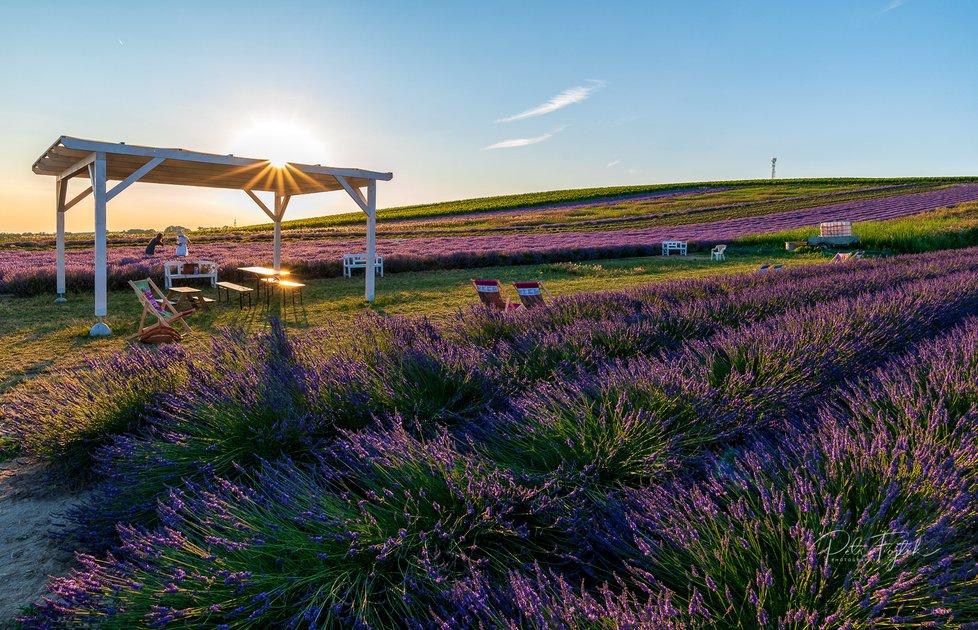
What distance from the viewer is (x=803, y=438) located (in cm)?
207

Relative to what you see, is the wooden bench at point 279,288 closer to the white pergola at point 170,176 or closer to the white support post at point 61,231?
the white pergola at point 170,176

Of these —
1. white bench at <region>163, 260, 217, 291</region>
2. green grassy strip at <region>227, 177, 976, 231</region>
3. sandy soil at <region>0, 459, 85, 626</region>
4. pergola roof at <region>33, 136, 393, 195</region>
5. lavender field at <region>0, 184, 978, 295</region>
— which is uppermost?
green grassy strip at <region>227, 177, 976, 231</region>

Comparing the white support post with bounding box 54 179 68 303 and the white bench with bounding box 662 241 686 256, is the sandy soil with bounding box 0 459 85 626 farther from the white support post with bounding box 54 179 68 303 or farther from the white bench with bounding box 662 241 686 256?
the white bench with bounding box 662 241 686 256

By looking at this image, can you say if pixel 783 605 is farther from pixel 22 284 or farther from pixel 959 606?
pixel 22 284

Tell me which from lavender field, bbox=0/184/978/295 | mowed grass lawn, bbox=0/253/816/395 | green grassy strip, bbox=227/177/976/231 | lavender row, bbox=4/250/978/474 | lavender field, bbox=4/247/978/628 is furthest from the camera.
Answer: green grassy strip, bbox=227/177/976/231

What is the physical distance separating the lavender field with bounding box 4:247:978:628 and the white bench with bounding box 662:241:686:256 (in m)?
15.5

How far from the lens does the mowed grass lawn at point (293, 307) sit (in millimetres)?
6043

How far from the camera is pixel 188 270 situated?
11.2 meters

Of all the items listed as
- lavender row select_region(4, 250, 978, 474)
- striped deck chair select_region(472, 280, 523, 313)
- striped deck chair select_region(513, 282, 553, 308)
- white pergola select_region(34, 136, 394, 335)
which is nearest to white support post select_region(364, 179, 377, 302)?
white pergola select_region(34, 136, 394, 335)

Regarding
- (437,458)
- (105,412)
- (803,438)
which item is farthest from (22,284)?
(803,438)

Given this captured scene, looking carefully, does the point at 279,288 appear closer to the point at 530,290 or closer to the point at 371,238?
the point at 371,238

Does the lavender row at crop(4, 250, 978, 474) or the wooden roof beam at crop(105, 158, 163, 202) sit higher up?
the wooden roof beam at crop(105, 158, 163, 202)

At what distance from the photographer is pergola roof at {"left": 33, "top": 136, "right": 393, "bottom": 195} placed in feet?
26.9

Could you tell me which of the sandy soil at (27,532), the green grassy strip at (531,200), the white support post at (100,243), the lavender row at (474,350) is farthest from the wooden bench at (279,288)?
the green grassy strip at (531,200)
